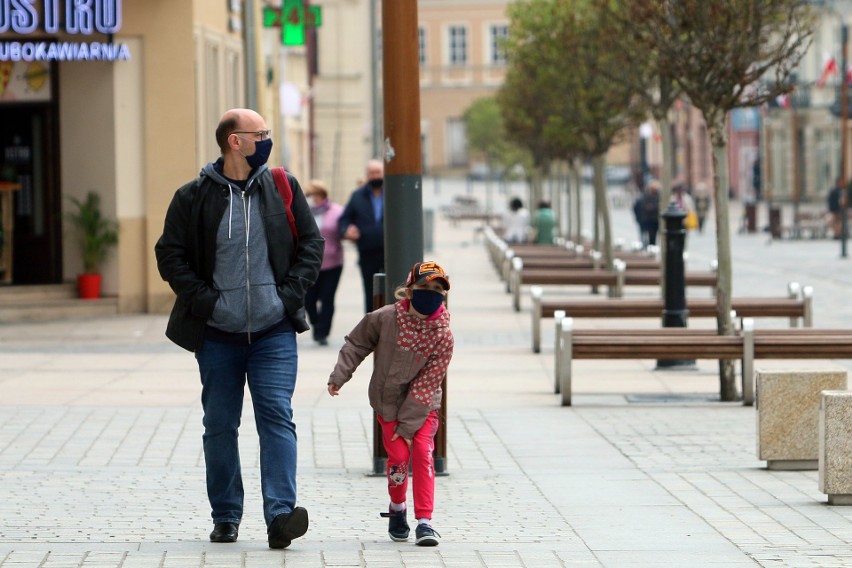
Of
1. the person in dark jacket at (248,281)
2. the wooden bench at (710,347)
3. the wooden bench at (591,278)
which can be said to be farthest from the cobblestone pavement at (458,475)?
the wooden bench at (591,278)

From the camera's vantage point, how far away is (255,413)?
7.32 meters

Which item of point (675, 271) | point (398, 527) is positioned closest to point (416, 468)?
point (398, 527)

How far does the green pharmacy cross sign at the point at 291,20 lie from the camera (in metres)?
25.0

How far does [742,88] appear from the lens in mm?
13969

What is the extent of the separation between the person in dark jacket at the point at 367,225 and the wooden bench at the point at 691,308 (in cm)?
173

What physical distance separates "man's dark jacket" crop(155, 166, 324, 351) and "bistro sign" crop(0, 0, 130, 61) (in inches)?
492

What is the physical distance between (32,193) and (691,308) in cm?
869

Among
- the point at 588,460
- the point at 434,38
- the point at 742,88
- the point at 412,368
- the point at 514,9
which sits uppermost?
the point at 434,38

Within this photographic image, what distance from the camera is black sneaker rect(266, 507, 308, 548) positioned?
7117 mm

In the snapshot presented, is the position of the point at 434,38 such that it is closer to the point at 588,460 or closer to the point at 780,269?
the point at 780,269

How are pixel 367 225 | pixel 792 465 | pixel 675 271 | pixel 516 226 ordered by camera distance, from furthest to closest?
pixel 516 226 < pixel 367 225 < pixel 675 271 < pixel 792 465

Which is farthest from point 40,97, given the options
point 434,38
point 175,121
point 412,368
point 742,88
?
point 434,38

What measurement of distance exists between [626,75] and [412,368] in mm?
15679

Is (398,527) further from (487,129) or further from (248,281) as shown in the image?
(487,129)
